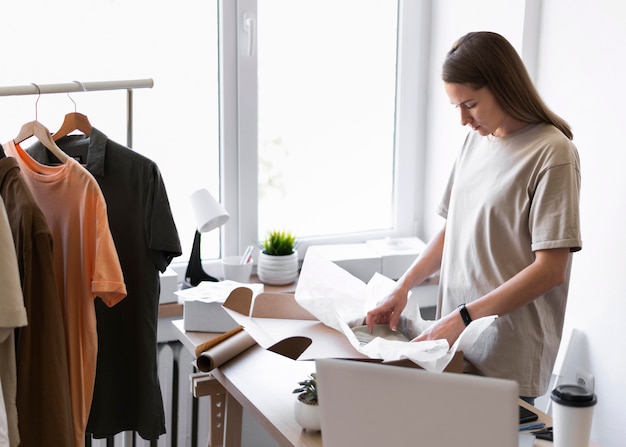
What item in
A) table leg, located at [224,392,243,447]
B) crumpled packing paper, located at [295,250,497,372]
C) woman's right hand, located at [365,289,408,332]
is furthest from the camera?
table leg, located at [224,392,243,447]

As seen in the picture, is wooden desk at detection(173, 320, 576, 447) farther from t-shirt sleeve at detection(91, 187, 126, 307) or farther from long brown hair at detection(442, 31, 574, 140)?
long brown hair at detection(442, 31, 574, 140)

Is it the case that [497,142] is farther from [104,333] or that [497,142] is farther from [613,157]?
[104,333]

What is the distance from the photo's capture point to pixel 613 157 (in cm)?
253

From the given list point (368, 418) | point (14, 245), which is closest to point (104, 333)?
point (14, 245)

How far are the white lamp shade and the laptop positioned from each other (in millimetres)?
1348

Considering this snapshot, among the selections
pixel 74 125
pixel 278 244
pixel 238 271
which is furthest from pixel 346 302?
pixel 278 244

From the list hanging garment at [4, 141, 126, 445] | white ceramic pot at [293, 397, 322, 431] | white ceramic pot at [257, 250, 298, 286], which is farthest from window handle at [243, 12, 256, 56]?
white ceramic pot at [293, 397, 322, 431]

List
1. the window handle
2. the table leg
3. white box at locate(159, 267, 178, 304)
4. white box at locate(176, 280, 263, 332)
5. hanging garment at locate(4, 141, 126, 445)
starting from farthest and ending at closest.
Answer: the window handle
white box at locate(159, 267, 178, 304)
white box at locate(176, 280, 263, 332)
the table leg
hanging garment at locate(4, 141, 126, 445)

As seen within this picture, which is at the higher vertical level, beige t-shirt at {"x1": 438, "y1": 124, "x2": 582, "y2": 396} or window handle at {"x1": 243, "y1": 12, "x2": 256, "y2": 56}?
window handle at {"x1": 243, "y1": 12, "x2": 256, "y2": 56}

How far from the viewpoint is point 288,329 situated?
1.84 m

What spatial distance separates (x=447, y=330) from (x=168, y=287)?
1214 millimetres

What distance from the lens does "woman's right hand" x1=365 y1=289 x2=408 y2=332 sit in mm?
1927

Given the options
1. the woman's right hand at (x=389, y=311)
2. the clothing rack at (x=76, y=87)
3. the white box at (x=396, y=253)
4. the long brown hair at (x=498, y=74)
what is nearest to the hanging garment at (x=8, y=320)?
the clothing rack at (x=76, y=87)

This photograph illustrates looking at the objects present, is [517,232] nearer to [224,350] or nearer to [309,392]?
[309,392]
